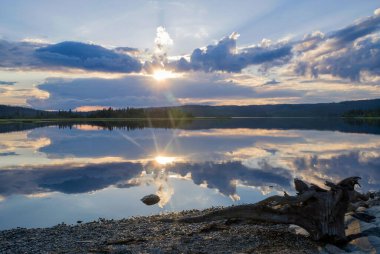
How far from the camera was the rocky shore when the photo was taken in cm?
913

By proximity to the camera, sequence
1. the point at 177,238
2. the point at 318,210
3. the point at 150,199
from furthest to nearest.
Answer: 1. the point at 150,199
2. the point at 177,238
3. the point at 318,210

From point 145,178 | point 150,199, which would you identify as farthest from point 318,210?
point 145,178

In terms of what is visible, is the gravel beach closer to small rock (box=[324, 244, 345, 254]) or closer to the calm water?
small rock (box=[324, 244, 345, 254])

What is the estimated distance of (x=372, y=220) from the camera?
10.7 m

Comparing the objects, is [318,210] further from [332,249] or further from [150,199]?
[150,199]

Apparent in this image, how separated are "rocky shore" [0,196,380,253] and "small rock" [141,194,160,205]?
3.88 meters

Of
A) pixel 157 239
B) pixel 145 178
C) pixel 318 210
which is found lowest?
pixel 145 178

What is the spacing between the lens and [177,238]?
10406 mm

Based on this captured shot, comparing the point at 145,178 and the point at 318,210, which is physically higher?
the point at 318,210

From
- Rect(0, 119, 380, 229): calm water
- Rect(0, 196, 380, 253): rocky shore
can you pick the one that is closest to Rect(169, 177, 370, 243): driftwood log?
Rect(0, 196, 380, 253): rocky shore

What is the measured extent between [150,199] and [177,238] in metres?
6.66

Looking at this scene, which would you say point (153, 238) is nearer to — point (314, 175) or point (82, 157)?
point (314, 175)

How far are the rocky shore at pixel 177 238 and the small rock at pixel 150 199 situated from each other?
388 cm

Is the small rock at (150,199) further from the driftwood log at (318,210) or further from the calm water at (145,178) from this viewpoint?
the driftwood log at (318,210)
